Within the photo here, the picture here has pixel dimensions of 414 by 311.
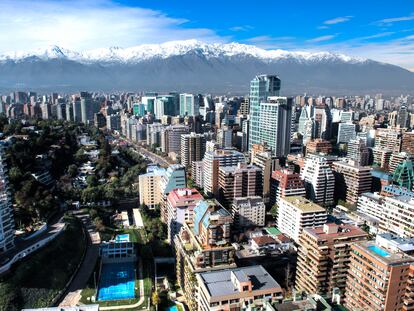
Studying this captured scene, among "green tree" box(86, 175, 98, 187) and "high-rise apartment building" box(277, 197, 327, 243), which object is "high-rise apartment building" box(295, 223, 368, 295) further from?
"green tree" box(86, 175, 98, 187)

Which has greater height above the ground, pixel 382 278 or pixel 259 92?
pixel 259 92

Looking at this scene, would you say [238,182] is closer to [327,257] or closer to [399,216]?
[399,216]

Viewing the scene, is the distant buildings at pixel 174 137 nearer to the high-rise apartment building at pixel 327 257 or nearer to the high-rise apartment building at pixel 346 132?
the high-rise apartment building at pixel 346 132

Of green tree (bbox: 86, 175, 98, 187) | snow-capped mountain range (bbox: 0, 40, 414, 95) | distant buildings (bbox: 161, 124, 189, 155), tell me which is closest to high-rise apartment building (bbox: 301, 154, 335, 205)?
green tree (bbox: 86, 175, 98, 187)

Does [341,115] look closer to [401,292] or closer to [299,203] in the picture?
[299,203]

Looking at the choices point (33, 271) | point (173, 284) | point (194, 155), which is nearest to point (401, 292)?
point (173, 284)

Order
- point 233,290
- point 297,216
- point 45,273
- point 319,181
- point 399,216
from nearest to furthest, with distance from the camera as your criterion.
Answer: point 233,290, point 45,273, point 297,216, point 399,216, point 319,181

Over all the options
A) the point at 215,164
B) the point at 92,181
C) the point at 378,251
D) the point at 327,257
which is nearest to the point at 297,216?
the point at 327,257
